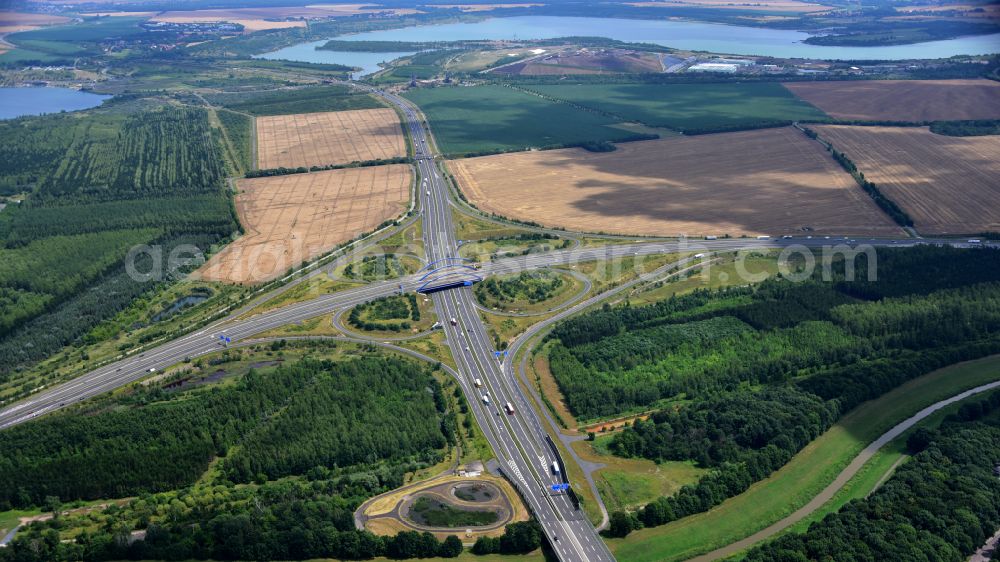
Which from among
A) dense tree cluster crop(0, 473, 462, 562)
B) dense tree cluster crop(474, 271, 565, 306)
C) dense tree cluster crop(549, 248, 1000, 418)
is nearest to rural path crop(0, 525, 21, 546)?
dense tree cluster crop(0, 473, 462, 562)

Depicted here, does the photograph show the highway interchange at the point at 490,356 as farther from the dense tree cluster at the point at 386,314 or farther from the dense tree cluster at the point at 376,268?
the dense tree cluster at the point at 386,314

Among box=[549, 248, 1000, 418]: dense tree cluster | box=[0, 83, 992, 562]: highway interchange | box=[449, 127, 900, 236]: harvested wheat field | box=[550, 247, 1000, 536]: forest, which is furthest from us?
box=[449, 127, 900, 236]: harvested wheat field

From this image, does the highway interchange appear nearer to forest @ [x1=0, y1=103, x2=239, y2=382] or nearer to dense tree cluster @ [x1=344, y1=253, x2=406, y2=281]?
dense tree cluster @ [x1=344, y1=253, x2=406, y2=281]

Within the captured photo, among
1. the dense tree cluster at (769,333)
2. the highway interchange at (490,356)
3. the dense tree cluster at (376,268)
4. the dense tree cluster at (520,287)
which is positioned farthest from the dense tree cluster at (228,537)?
the dense tree cluster at (376,268)

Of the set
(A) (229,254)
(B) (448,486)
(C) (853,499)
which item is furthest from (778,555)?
(A) (229,254)

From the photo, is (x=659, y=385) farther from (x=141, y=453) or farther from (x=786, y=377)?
(x=141, y=453)

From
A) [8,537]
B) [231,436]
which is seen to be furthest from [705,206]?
[8,537]
